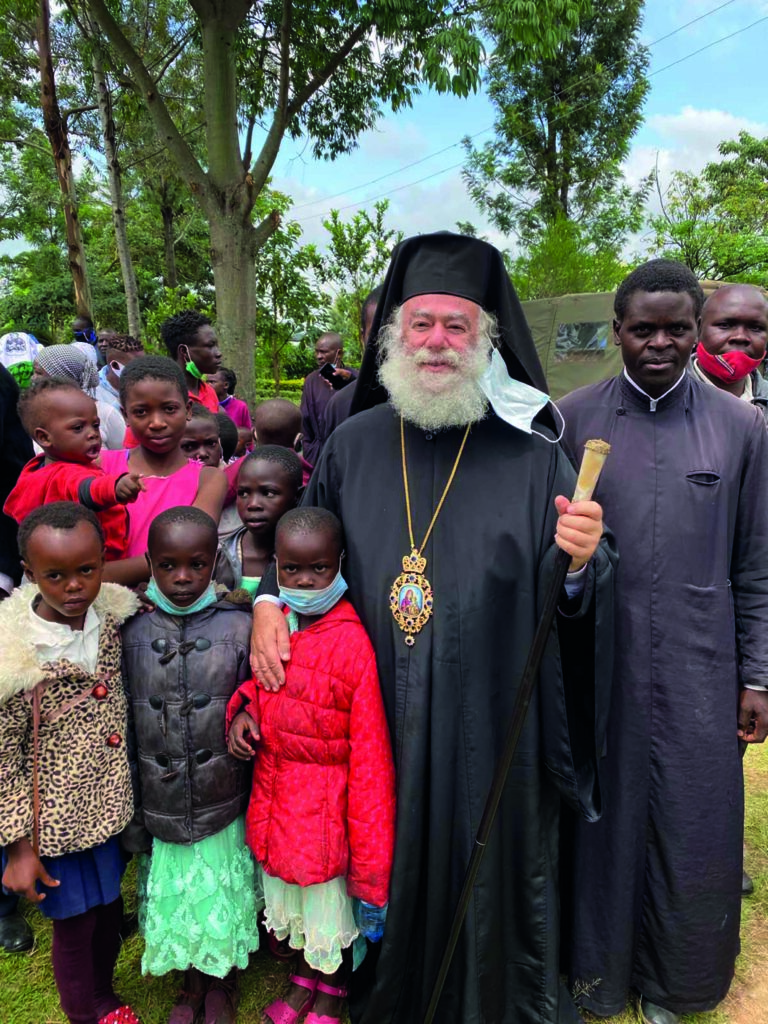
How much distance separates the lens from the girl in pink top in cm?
275

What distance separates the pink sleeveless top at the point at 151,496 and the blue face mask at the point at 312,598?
0.74 meters

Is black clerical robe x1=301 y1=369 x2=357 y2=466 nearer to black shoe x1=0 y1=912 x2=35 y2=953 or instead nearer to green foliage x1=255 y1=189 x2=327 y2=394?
black shoe x1=0 y1=912 x2=35 y2=953

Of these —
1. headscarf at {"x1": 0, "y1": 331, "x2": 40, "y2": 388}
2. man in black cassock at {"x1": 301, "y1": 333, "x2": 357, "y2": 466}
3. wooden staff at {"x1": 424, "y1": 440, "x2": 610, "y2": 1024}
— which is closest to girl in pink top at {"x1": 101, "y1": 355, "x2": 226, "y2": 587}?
wooden staff at {"x1": 424, "y1": 440, "x2": 610, "y2": 1024}

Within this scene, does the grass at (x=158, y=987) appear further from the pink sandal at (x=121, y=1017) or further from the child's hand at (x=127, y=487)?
the child's hand at (x=127, y=487)

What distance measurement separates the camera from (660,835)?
2.50 meters

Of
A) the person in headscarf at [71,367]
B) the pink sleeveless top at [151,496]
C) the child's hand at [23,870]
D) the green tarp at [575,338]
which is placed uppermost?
the green tarp at [575,338]

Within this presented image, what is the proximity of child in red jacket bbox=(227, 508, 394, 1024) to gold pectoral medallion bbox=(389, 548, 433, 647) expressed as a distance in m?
0.15

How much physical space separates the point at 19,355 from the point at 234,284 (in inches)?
172

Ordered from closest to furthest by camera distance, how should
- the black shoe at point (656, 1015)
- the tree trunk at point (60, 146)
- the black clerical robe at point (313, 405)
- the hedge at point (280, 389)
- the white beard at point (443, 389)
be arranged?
the white beard at point (443, 389) → the black shoe at point (656, 1015) → the black clerical robe at point (313, 405) → the tree trunk at point (60, 146) → the hedge at point (280, 389)

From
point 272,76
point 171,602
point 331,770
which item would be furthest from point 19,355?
point 272,76

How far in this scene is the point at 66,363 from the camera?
12.7 feet

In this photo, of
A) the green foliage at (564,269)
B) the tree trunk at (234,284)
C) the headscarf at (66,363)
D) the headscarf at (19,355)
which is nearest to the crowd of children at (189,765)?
the headscarf at (66,363)

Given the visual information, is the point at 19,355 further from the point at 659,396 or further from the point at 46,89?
the point at 46,89

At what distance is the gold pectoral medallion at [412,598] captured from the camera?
89.4 inches
